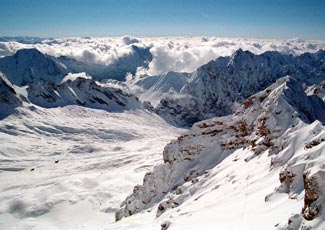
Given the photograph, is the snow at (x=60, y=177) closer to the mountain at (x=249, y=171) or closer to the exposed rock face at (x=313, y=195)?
the mountain at (x=249, y=171)

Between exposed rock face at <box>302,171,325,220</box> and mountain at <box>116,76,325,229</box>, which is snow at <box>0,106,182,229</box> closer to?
mountain at <box>116,76,325,229</box>

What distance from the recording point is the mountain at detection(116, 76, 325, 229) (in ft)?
73.7

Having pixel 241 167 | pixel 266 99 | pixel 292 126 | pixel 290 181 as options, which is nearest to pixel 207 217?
pixel 290 181

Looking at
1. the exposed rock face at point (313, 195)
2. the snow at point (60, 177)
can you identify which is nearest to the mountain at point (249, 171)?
the exposed rock face at point (313, 195)

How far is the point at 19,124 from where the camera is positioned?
641ft

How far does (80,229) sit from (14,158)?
9809 centimetres

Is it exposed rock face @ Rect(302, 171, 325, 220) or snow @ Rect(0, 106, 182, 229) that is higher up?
exposed rock face @ Rect(302, 171, 325, 220)

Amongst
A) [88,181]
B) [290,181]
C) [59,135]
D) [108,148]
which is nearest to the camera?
[290,181]

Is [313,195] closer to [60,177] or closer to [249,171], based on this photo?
[249,171]

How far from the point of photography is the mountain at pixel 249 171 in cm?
2247

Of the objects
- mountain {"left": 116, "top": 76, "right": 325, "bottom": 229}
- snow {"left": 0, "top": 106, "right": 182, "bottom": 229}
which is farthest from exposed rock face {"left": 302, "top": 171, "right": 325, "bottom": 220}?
snow {"left": 0, "top": 106, "right": 182, "bottom": 229}

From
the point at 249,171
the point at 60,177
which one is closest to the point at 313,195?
the point at 249,171

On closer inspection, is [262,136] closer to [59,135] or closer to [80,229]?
[80,229]

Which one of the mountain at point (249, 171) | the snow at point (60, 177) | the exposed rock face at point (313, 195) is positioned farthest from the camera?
the snow at point (60, 177)
